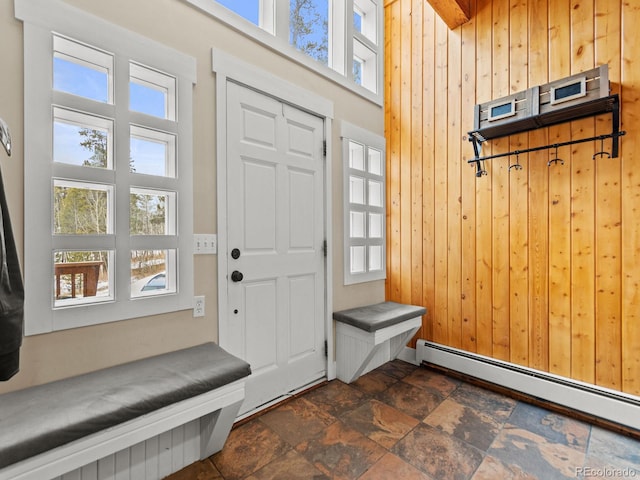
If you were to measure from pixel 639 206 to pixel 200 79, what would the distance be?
2.77 metres

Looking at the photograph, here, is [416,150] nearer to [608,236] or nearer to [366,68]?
[366,68]

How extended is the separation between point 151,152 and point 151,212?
1.10ft

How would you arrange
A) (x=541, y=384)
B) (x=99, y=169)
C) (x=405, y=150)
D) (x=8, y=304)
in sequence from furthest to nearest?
(x=405, y=150), (x=541, y=384), (x=99, y=169), (x=8, y=304)

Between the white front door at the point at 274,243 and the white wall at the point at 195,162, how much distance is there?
15 cm

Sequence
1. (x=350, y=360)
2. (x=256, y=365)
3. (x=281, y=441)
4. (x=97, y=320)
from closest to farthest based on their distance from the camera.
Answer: (x=97, y=320) → (x=281, y=441) → (x=256, y=365) → (x=350, y=360)

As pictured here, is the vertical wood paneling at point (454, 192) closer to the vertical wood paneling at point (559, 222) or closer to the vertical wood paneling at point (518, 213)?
the vertical wood paneling at point (518, 213)

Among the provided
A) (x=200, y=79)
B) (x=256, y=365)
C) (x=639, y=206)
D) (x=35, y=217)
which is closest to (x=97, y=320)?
(x=35, y=217)

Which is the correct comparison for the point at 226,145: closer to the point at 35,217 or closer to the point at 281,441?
the point at 35,217

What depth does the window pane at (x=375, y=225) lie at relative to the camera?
3.04m

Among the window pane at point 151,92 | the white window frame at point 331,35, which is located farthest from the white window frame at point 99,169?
the white window frame at point 331,35

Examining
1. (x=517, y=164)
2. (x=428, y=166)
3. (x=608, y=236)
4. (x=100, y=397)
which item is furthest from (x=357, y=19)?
(x=100, y=397)

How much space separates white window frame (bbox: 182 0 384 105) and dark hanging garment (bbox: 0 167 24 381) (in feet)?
5.28

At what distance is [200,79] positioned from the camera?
1.82 metres

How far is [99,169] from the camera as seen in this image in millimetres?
1472
